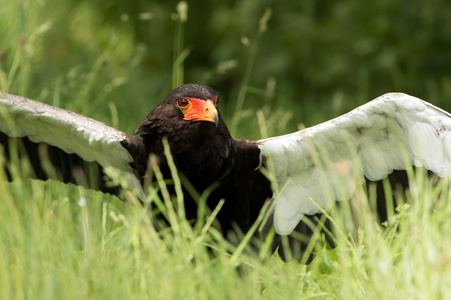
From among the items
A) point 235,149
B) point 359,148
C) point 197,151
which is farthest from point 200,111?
point 359,148

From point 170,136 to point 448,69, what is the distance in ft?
15.8

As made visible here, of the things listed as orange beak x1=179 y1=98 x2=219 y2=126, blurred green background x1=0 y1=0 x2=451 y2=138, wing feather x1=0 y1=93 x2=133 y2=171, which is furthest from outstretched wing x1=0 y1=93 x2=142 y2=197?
blurred green background x1=0 y1=0 x2=451 y2=138

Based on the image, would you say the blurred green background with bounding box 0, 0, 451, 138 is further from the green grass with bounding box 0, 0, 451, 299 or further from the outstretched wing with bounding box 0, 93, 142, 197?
the outstretched wing with bounding box 0, 93, 142, 197

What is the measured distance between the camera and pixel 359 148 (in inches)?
149

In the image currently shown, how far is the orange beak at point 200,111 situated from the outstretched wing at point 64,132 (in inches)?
16.4

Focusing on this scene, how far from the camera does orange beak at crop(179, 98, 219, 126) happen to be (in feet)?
11.5

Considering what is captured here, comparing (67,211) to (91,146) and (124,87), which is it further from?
(124,87)

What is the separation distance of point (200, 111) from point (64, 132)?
2.72 feet

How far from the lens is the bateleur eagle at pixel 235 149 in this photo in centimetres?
351

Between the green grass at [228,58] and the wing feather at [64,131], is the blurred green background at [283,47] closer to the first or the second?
the green grass at [228,58]

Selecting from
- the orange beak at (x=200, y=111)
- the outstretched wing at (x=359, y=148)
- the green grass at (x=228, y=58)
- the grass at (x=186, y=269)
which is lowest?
the grass at (x=186, y=269)

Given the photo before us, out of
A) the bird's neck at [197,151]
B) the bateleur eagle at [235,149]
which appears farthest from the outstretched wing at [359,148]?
the bird's neck at [197,151]

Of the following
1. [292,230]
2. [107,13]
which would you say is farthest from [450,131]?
[107,13]

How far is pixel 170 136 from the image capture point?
359 centimetres
